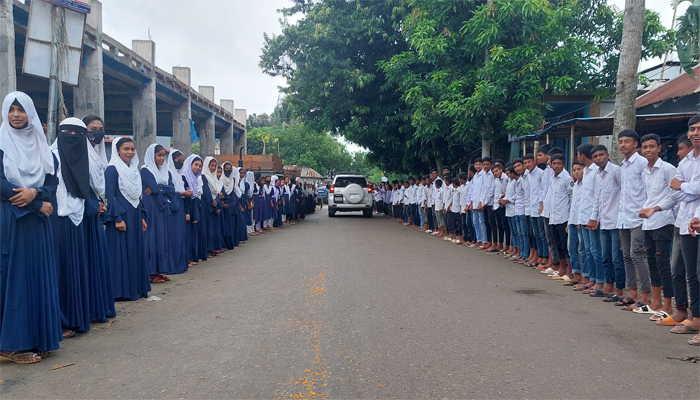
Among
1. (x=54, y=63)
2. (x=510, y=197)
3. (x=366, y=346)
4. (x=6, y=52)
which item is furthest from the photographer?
(x=6, y=52)

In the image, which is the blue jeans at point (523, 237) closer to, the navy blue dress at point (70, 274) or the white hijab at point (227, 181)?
the white hijab at point (227, 181)

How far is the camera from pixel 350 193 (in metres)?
24.0

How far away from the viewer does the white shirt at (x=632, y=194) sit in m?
5.88

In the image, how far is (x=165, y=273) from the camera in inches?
314

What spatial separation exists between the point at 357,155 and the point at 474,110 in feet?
227

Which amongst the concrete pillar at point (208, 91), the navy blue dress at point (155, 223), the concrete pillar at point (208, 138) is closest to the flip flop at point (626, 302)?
the navy blue dress at point (155, 223)

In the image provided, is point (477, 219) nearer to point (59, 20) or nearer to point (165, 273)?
point (165, 273)

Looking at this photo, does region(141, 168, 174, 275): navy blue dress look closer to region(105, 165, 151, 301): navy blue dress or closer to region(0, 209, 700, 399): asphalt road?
region(0, 209, 700, 399): asphalt road

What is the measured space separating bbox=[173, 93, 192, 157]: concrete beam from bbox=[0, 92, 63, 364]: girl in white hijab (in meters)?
20.8

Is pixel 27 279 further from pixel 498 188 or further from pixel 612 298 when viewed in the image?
pixel 498 188

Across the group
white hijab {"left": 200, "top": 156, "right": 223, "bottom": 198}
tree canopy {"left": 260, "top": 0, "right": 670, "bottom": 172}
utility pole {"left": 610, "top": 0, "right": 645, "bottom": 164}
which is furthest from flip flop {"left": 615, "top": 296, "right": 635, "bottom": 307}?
tree canopy {"left": 260, "top": 0, "right": 670, "bottom": 172}

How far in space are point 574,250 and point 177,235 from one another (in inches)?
235

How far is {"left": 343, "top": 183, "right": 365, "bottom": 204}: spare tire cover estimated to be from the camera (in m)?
24.0

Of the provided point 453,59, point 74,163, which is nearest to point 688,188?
point 74,163
